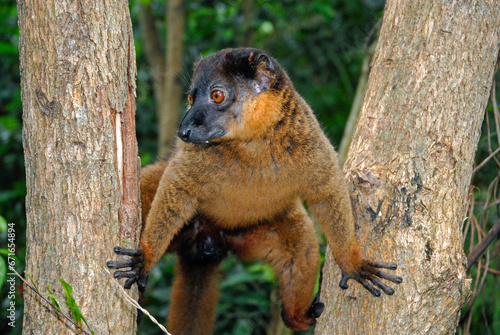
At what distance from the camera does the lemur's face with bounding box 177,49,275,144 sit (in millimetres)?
3119

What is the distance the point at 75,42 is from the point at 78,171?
59 centimetres

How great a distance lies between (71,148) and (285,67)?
5377mm

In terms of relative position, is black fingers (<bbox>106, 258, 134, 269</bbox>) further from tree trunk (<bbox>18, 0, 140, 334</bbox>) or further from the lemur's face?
the lemur's face

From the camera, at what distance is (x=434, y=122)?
9.09 ft

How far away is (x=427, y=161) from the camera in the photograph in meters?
2.77

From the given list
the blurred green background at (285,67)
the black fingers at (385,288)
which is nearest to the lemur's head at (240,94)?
the black fingers at (385,288)

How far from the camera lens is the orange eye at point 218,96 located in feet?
10.3

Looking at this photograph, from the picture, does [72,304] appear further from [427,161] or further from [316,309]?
[427,161]

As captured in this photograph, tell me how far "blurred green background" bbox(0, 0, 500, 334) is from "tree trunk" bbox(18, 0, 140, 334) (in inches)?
87.1

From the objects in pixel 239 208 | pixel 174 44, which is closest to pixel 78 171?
pixel 239 208

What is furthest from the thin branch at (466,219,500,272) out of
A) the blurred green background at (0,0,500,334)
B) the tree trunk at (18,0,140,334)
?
the tree trunk at (18,0,140,334)

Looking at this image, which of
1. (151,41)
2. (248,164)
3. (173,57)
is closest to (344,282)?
(248,164)

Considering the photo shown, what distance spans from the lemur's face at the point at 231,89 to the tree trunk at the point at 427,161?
2.48 ft

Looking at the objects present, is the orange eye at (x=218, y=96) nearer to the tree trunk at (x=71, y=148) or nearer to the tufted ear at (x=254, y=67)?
the tufted ear at (x=254, y=67)
